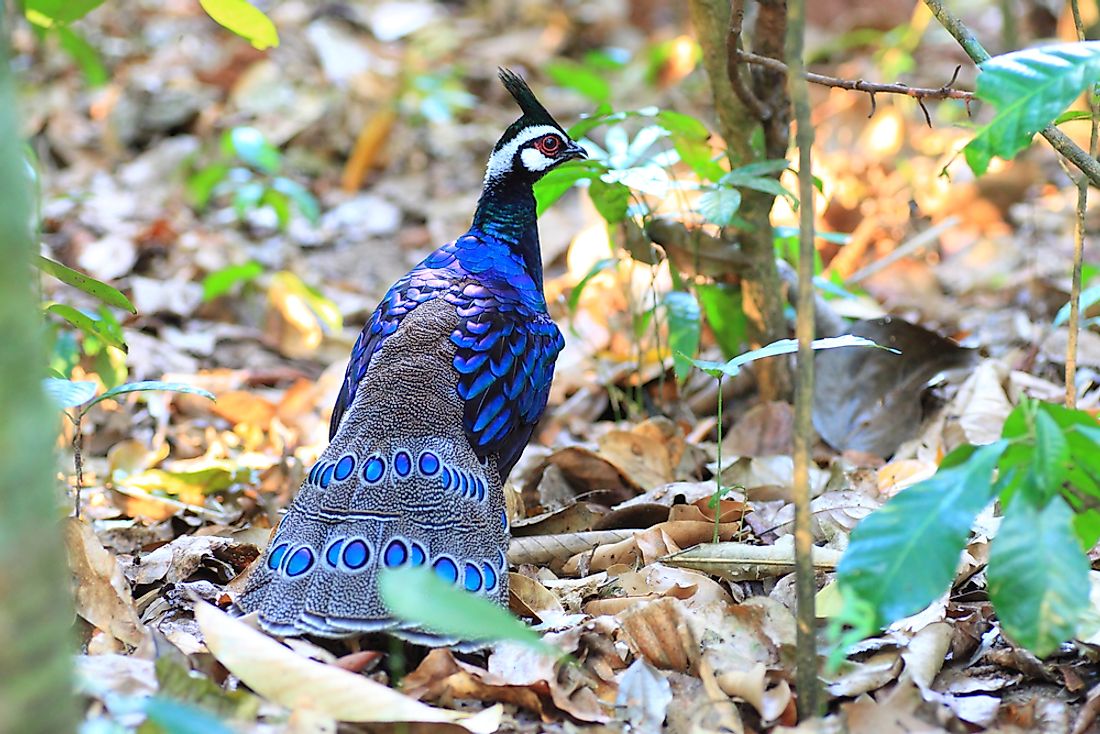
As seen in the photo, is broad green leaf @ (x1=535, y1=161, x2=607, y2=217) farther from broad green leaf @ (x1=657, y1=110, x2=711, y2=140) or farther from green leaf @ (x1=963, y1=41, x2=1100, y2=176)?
green leaf @ (x1=963, y1=41, x2=1100, y2=176)

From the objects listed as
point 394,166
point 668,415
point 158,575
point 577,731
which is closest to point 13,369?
point 577,731

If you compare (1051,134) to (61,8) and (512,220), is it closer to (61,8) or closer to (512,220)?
(512,220)

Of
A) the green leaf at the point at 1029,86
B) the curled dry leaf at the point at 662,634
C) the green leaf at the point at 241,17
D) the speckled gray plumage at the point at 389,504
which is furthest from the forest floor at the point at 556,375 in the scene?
the green leaf at the point at 241,17

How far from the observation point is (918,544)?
1.67 metres

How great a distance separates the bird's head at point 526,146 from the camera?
3.51m

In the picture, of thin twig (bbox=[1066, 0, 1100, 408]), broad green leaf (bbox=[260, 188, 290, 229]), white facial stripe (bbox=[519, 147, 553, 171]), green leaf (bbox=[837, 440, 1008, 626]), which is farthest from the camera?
broad green leaf (bbox=[260, 188, 290, 229])

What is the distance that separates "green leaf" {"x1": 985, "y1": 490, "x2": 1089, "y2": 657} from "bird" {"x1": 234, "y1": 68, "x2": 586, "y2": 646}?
999mm

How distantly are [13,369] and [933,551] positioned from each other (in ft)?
4.00

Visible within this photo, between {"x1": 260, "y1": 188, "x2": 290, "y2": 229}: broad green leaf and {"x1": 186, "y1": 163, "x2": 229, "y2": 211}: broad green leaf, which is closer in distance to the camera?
{"x1": 260, "y1": 188, "x2": 290, "y2": 229}: broad green leaf

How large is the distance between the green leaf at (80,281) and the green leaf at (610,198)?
1354mm

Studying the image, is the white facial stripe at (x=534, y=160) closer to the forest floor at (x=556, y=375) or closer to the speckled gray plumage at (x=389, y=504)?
the forest floor at (x=556, y=375)

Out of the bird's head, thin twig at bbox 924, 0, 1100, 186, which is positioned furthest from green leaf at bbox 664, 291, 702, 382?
thin twig at bbox 924, 0, 1100, 186

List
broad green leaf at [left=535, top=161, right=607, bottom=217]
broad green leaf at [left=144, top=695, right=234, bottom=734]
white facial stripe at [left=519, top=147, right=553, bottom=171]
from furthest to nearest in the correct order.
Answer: white facial stripe at [left=519, top=147, right=553, bottom=171], broad green leaf at [left=535, top=161, right=607, bottom=217], broad green leaf at [left=144, top=695, right=234, bottom=734]

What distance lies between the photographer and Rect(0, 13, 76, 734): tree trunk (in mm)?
1315
